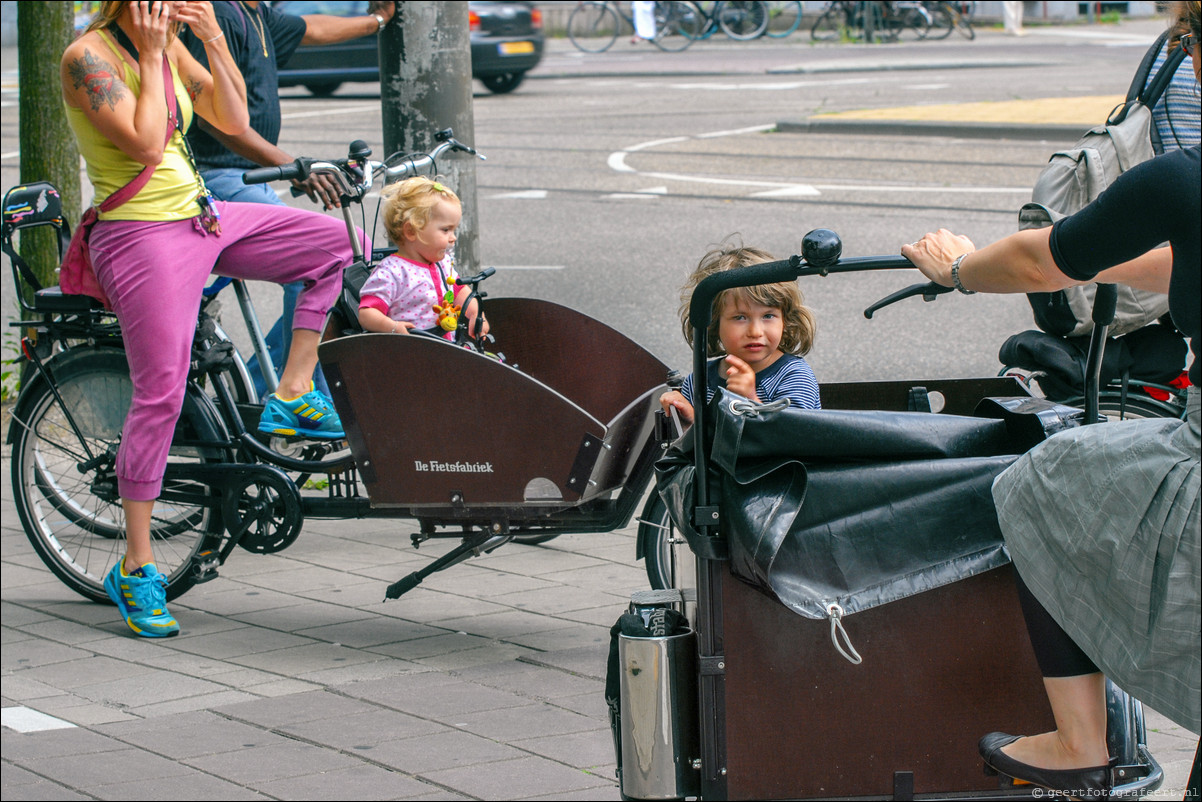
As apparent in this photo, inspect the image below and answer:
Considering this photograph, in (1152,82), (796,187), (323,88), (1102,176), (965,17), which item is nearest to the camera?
(1102,176)

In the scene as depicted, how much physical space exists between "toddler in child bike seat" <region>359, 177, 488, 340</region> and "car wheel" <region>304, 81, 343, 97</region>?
15380 millimetres

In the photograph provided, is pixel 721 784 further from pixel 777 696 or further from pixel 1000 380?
pixel 1000 380

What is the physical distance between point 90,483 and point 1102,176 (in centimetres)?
324

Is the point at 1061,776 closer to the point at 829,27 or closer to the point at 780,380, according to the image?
the point at 780,380

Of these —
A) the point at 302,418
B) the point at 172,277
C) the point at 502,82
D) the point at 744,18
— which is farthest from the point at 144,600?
the point at 744,18

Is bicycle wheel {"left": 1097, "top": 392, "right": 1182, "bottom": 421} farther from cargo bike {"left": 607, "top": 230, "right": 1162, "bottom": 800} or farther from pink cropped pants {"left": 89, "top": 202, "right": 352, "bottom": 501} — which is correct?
pink cropped pants {"left": 89, "top": 202, "right": 352, "bottom": 501}

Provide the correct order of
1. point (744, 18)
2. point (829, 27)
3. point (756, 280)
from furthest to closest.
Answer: point (829, 27) < point (744, 18) < point (756, 280)

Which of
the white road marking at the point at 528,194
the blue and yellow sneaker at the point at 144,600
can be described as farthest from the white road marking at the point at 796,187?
the blue and yellow sneaker at the point at 144,600

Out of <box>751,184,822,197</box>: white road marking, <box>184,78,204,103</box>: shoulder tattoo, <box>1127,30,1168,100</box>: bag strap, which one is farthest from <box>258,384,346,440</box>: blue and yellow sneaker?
<box>751,184,822,197</box>: white road marking

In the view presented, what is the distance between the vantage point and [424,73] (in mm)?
5348

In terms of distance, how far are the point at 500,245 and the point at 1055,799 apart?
8.01 metres

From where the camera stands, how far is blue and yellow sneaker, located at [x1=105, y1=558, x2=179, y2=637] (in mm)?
4516

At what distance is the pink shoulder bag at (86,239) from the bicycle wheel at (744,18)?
2492 centimetres

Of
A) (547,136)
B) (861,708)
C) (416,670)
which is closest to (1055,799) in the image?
(861,708)
